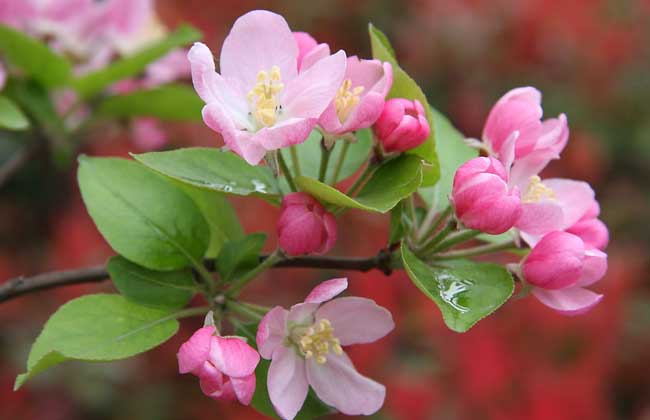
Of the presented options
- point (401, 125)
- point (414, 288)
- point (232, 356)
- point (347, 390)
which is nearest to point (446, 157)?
point (401, 125)

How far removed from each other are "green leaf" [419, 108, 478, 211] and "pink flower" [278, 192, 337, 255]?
23 centimetres

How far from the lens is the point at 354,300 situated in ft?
2.80

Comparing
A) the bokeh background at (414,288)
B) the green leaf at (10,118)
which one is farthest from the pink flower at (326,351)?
the bokeh background at (414,288)

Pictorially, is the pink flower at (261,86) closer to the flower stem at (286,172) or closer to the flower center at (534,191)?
the flower stem at (286,172)

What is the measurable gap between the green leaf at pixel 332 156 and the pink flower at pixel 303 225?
152mm

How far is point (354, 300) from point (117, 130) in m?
0.87

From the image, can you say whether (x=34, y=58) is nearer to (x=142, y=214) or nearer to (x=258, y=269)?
(x=142, y=214)

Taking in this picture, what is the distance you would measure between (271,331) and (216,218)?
242mm

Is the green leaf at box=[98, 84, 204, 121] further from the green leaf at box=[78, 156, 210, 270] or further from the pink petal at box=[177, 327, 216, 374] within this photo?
the pink petal at box=[177, 327, 216, 374]

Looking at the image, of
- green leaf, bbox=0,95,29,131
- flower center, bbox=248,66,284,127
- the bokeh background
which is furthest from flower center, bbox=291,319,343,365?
the bokeh background

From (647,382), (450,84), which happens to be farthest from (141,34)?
(647,382)

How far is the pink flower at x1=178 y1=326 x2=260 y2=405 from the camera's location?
0.74m

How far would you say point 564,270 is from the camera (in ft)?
2.71

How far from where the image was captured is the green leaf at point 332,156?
991 millimetres
